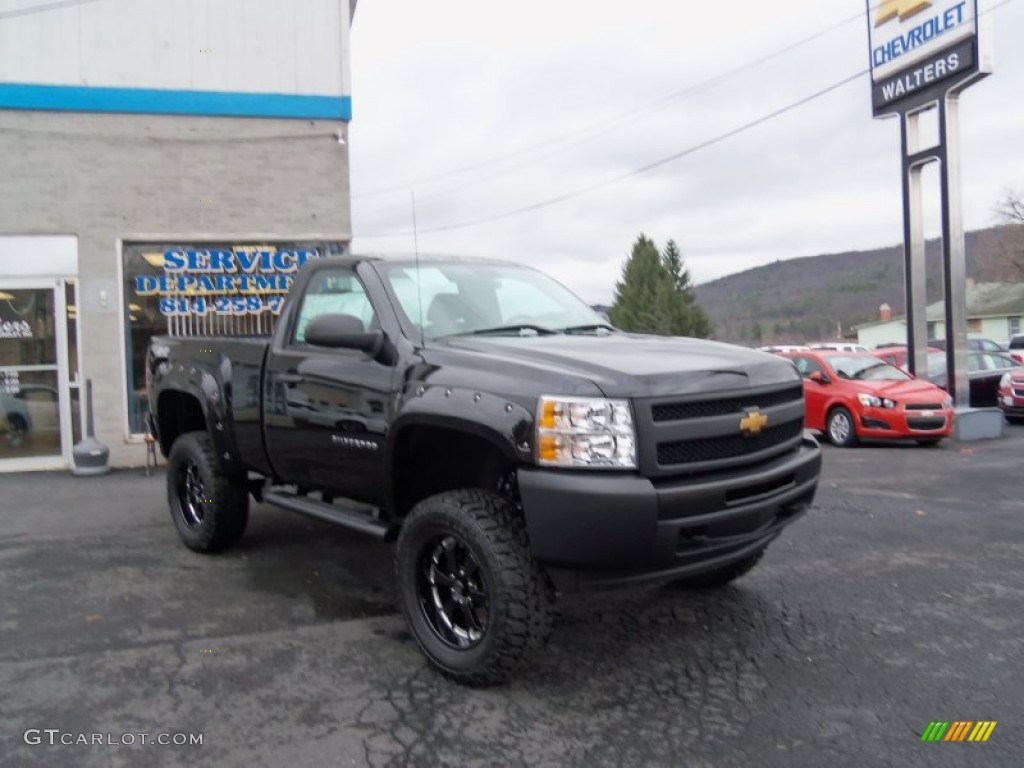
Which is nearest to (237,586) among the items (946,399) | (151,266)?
(151,266)

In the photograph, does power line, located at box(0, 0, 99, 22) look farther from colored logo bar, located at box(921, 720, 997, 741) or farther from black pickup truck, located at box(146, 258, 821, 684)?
colored logo bar, located at box(921, 720, 997, 741)

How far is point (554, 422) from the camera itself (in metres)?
→ 3.33

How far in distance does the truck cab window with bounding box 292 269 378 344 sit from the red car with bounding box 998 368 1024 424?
14048 millimetres

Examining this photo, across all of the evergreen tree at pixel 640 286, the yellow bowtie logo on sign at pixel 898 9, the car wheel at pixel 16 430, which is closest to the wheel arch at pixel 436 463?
the car wheel at pixel 16 430

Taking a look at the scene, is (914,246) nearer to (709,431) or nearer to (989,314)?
(709,431)

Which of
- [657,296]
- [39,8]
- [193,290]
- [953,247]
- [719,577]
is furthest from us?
[657,296]

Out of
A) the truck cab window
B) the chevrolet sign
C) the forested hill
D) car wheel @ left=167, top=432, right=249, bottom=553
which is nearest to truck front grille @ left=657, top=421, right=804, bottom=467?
the truck cab window

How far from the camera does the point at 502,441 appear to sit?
3463 mm

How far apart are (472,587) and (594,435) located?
3.12 ft

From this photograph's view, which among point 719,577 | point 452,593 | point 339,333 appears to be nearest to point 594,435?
point 452,593

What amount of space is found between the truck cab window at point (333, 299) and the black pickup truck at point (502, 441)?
13mm

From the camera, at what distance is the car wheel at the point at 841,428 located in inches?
490

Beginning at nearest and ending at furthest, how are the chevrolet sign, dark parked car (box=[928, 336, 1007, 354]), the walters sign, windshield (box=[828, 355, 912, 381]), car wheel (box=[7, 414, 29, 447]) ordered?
1. car wheel (box=[7, 414, 29, 447])
2. the walters sign
3. the chevrolet sign
4. windshield (box=[828, 355, 912, 381])
5. dark parked car (box=[928, 336, 1007, 354])

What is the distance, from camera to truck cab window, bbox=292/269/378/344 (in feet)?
15.4
